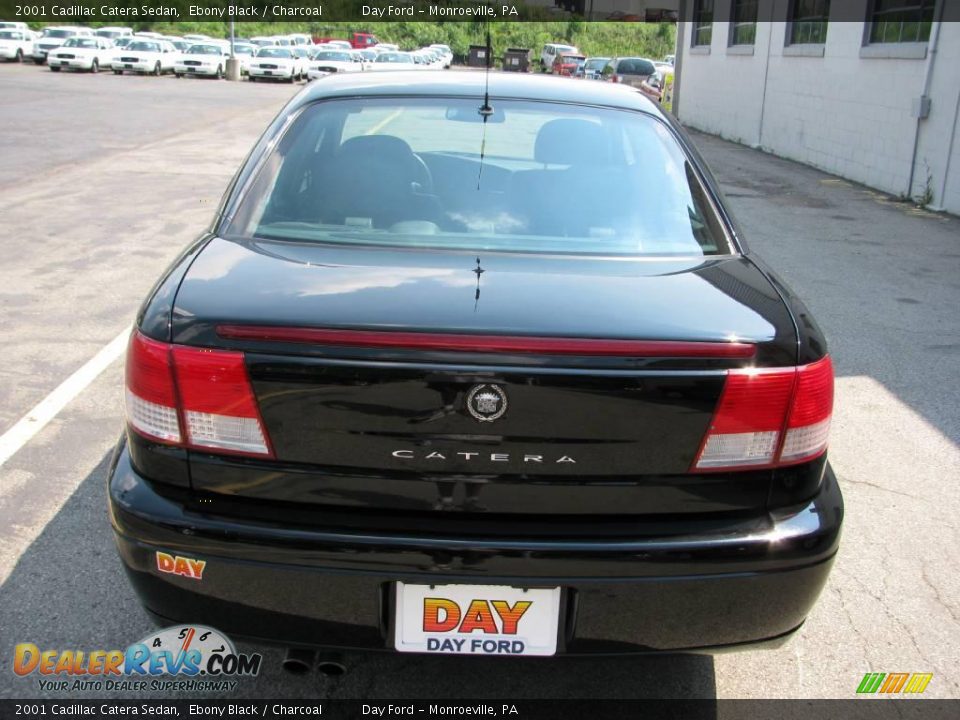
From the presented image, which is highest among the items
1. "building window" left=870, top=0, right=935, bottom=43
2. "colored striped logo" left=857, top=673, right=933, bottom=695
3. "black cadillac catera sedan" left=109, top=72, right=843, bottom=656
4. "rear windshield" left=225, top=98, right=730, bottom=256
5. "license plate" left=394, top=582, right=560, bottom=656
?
"building window" left=870, top=0, right=935, bottom=43

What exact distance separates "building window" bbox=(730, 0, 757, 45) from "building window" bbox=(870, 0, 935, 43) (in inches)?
216

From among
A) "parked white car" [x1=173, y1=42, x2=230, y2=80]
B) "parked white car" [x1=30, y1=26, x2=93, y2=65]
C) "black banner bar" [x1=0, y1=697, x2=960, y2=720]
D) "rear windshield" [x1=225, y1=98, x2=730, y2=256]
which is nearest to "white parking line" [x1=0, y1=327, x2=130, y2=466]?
"black banner bar" [x1=0, y1=697, x2=960, y2=720]

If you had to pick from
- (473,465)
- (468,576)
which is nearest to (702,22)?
(473,465)

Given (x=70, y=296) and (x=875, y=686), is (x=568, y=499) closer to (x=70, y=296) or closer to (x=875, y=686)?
(x=875, y=686)

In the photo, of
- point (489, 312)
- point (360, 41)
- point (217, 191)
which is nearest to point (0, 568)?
point (489, 312)

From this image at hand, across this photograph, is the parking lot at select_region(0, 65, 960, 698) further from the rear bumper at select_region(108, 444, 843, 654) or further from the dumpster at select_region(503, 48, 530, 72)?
the dumpster at select_region(503, 48, 530, 72)

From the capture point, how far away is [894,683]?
276 cm

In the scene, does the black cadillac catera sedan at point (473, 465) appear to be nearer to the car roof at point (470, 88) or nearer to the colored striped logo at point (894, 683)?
the colored striped logo at point (894, 683)

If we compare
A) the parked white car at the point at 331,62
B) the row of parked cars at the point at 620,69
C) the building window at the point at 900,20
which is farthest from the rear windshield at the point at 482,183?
the parked white car at the point at 331,62

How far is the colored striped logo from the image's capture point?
273 cm

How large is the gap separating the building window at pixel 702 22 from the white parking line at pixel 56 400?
68.4 feet

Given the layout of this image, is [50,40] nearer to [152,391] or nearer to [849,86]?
[849,86]

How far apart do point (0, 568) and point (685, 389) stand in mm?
2393

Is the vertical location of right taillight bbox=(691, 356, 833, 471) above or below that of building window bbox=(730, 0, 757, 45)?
below
